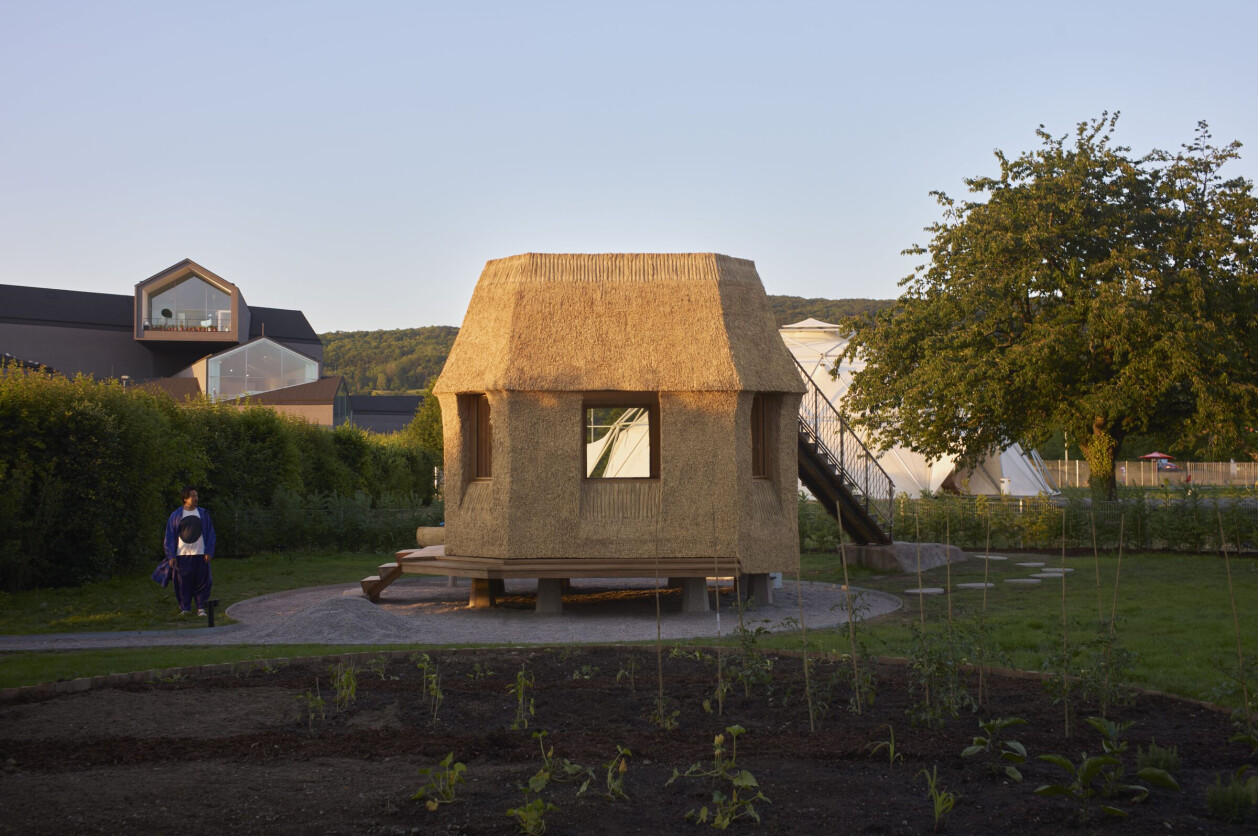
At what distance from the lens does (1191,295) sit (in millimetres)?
21609

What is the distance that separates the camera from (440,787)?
5.29 m

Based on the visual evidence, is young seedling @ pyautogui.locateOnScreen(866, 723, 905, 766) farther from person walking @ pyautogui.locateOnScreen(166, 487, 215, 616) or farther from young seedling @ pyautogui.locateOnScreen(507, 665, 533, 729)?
person walking @ pyautogui.locateOnScreen(166, 487, 215, 616)

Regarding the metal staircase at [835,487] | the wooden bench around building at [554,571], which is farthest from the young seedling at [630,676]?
the metal staircase at [835,487]

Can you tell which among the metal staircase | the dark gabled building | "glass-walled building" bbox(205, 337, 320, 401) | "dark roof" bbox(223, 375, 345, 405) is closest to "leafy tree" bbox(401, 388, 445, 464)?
the dark gabled building

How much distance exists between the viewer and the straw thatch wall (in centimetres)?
1420

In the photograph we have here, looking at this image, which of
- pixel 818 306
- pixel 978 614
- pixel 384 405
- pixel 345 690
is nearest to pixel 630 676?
pixel 345 690

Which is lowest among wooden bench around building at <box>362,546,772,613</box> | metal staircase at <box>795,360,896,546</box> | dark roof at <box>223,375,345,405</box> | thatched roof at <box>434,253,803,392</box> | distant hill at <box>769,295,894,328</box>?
wooden bench around building at <box>362,546,772,613</box>

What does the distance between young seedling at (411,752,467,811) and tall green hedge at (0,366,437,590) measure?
12.9m

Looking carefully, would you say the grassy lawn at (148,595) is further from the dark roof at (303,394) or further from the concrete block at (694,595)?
the dark roof at (303,394)

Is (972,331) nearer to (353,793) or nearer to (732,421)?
(732,421)

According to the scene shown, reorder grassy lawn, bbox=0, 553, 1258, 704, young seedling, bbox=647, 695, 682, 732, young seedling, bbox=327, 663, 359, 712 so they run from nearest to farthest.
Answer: young seedling, bbox=647, 695, 682, 732, young seedling, bbox=327, 663, 359, 712, grassy lawn, bbox=0, 553, 1258, 704

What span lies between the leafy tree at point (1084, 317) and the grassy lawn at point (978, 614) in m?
3.65

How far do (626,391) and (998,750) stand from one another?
8.77 meters

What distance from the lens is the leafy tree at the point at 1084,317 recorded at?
70.9 feet
